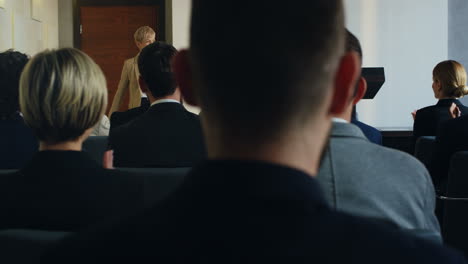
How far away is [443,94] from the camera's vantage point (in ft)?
13.8

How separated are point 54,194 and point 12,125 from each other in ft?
4.54

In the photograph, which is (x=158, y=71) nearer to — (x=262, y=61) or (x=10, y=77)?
(x=10, y=77)

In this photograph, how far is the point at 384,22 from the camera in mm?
7941

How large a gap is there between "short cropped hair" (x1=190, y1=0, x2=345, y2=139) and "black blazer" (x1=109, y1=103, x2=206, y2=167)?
6.10ft

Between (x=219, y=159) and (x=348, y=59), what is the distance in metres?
0.19

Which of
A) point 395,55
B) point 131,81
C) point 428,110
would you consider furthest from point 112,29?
point 428,110

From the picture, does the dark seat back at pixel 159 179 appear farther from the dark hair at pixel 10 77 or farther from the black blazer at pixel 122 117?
the black blazer at pixel 122 117

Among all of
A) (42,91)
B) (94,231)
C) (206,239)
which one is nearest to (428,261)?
(206,239)

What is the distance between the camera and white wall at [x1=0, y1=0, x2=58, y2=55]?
645 centimetres

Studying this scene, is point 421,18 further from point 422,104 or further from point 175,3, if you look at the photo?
point 175,3

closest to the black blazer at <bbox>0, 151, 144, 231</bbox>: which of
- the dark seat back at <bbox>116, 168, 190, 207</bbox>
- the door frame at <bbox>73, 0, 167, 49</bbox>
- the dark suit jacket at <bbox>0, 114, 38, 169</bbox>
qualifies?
the dark seat back at <bbox>116, 168, 190, 207</bbox>

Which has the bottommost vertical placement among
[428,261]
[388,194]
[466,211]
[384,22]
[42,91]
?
[466,211]

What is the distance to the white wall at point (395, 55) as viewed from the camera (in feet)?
26.0

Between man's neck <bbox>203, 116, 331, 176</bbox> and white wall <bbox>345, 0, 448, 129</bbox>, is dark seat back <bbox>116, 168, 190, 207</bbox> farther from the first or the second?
white wall <bbox>345, 0, 448, 129</bbox>
